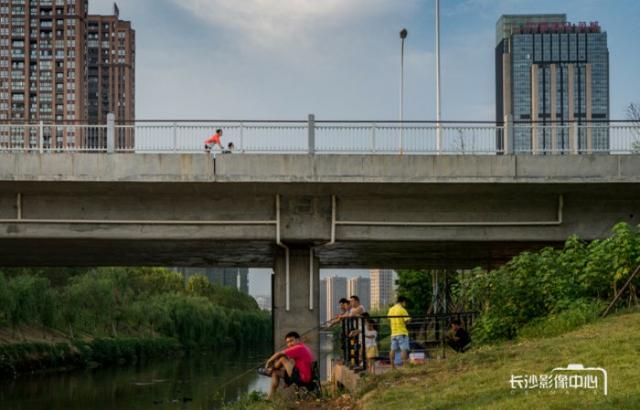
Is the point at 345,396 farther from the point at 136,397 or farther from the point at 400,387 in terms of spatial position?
the point at 136,397

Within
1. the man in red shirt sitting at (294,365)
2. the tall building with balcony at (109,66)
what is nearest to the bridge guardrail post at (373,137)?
the man in red shirt sitting at (294,365)

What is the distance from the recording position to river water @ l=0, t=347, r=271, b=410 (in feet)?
96.8

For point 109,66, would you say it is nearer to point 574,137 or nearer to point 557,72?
point 557,72

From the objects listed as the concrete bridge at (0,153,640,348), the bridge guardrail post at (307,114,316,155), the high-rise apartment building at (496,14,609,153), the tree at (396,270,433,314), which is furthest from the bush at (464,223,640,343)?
the high-rise apartment building at (496,14,609,153)

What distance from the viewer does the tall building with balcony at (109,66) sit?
182 m

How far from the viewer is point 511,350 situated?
13.8 metres

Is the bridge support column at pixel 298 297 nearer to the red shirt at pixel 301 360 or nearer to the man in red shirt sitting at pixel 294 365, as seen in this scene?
the man in red shirt sitting at pixel 294 365

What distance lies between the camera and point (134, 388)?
35.8 metres

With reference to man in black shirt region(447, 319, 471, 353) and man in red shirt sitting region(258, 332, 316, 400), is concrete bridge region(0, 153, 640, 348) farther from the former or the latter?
man in red shirt sitting region(258, 332, 316, 400)

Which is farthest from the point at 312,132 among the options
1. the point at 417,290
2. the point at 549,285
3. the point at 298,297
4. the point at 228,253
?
the point at 417,290

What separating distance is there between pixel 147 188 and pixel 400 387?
32.1ft

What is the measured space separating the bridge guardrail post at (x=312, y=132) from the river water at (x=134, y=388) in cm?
568

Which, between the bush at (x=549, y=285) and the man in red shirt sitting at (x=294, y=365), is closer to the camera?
the man in red shirt sitting at (x=294, y=365)

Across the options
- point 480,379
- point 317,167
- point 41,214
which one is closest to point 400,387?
point 480,379
